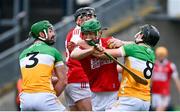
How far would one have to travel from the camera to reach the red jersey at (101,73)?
492 inches

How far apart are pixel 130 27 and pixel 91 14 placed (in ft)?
29.4

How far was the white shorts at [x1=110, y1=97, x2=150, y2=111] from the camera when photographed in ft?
37.9

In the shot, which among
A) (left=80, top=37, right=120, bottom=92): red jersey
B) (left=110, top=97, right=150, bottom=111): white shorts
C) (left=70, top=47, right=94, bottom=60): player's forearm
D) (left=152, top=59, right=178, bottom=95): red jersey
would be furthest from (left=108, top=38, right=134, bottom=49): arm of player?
(left=152, top=59, right=178, bottom=95): red jersey

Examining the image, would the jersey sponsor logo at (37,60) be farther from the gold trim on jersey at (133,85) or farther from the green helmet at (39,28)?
the gold trim on jersey at (133,85)

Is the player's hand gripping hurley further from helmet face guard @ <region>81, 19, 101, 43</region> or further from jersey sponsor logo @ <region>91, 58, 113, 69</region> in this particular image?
jersey sponsor logo @ <region>91, 58, 113, 69</region>

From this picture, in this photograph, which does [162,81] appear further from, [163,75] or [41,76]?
[41,76]

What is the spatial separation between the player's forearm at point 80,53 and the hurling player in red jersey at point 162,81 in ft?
27.0

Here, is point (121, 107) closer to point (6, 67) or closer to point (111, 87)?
point (111, 87)

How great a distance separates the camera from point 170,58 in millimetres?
22000

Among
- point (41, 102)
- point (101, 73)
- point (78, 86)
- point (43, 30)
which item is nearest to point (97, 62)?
point (101, 73)

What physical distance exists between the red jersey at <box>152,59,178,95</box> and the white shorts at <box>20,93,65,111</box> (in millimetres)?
8959

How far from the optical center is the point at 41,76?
11.3m

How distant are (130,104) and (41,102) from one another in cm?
122

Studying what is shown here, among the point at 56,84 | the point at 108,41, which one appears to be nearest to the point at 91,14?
Answer: the point at 108,41
